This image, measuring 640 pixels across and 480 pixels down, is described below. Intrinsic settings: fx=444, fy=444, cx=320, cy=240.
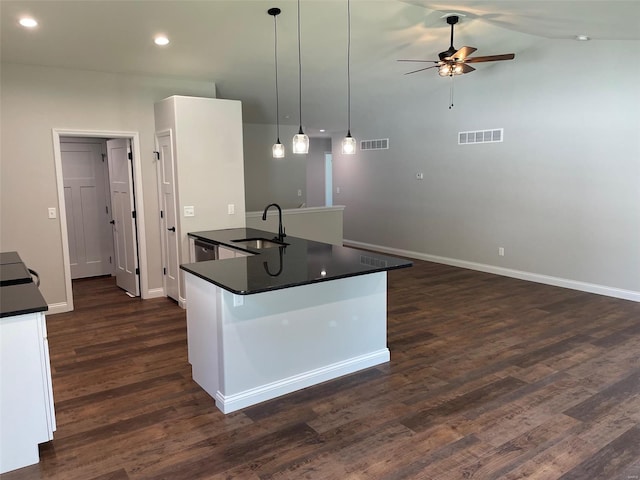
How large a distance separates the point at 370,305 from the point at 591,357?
1.93m

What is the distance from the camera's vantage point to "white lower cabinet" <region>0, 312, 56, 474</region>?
2.26 metres

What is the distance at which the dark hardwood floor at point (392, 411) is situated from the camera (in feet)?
7.68

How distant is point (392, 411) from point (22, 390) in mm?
2117

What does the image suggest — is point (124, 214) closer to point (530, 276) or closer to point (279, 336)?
point (279, 336)


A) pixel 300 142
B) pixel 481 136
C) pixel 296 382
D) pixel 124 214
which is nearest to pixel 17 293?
pixel 296 382

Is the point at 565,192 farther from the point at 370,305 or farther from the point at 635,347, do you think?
the point at 370,305

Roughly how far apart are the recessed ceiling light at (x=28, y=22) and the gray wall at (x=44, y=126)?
1.13 meters

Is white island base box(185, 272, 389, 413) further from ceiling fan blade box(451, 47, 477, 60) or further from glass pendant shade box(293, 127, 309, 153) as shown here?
ceiling fan blade box(451, 47, 477, 60)

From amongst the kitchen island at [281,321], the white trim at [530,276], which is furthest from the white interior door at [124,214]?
the white trim at [530,276]

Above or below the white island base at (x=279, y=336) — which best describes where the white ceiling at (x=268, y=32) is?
above

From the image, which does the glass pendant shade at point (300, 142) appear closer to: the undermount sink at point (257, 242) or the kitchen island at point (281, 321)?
the kitchen island at point (281, 321)

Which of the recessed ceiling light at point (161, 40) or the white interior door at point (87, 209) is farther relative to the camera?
the white interior door at point (87, 209)

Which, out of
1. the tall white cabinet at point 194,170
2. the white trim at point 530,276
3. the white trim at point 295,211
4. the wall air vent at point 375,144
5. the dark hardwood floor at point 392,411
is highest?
the wall air vent at point 375,144

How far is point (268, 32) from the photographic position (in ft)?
14.2
